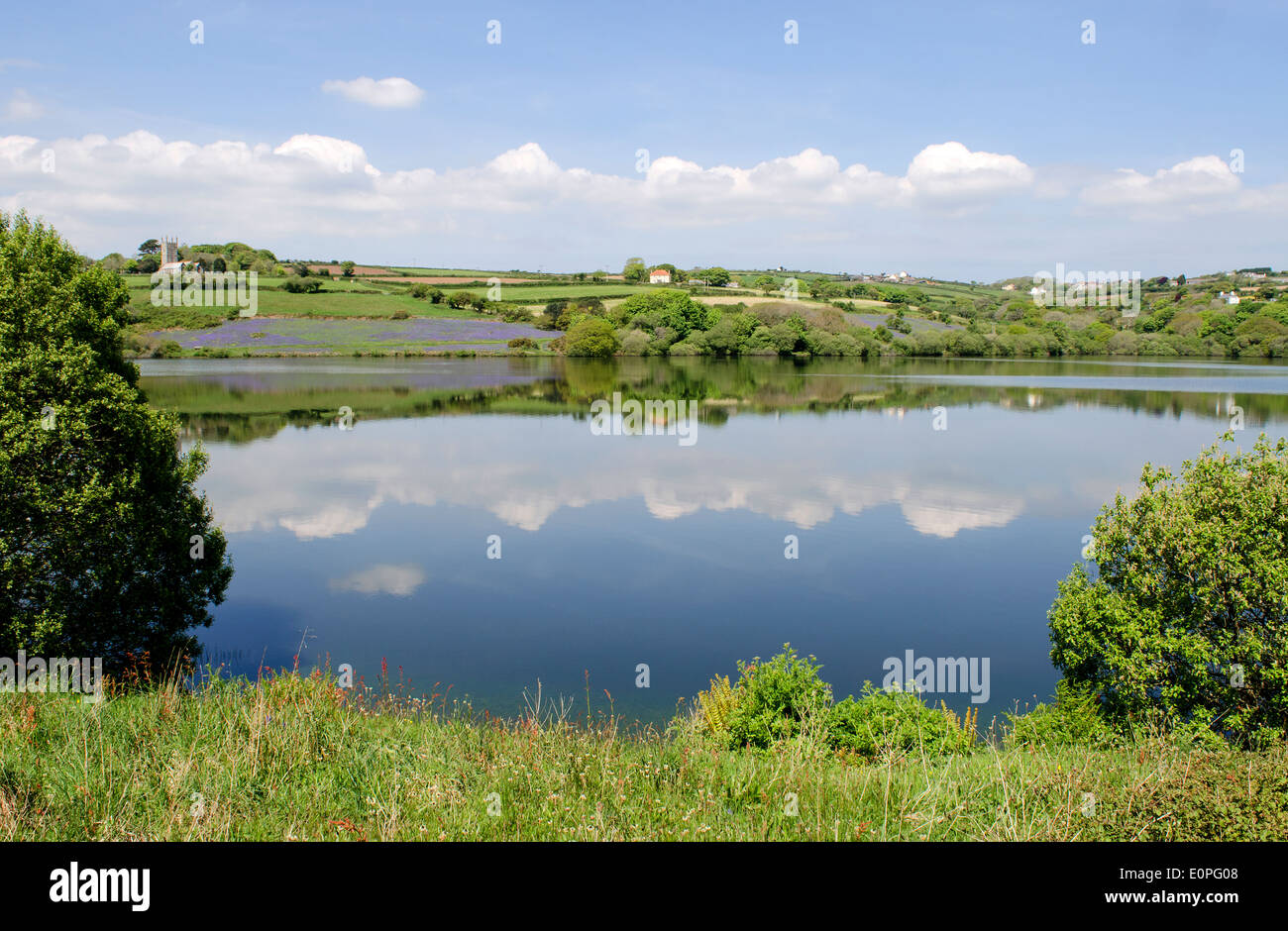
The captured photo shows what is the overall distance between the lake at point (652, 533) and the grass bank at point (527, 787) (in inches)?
177

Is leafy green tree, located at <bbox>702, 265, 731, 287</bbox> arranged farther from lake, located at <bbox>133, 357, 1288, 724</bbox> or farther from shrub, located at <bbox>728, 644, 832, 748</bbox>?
shrub, located at <bbox>728, 644, 832, 748</bbox>

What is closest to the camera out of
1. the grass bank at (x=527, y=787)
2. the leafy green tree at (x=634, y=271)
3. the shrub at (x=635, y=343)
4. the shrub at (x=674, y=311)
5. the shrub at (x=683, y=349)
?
the grass bank at (x=527, y=787)

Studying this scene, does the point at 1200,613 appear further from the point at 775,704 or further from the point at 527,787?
the point at 527,787

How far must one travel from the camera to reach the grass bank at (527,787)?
5.77 metres

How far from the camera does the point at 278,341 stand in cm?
8369

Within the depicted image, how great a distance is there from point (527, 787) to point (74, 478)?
29.5 ft

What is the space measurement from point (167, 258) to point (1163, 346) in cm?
13541

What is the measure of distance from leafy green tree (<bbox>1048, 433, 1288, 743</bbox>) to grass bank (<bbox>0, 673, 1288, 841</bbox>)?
1869 millimetres

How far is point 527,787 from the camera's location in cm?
679

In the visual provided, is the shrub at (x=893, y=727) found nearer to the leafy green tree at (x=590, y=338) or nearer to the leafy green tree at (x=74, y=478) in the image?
the leafy green tree at (x=74, y=478)

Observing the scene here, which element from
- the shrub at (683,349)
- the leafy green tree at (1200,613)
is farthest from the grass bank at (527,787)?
the shrub at (683,349)
